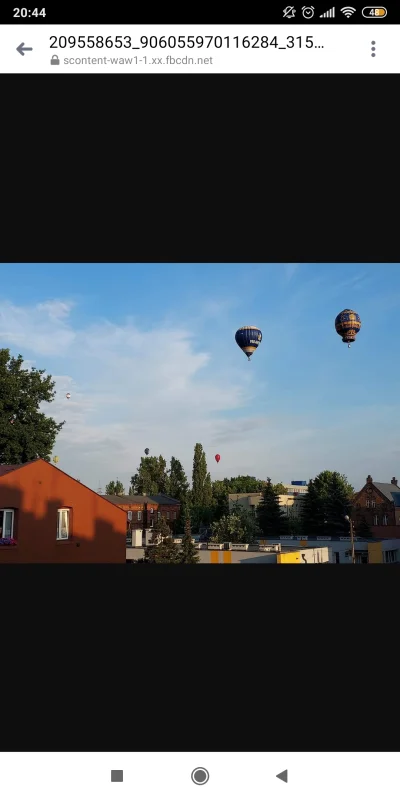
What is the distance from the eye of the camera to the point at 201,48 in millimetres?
2326

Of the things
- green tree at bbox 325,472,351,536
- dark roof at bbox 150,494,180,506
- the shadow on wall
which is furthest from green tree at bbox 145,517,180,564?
dark roof at bbox 150,494,180,506

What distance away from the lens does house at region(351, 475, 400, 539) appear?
35.4 m

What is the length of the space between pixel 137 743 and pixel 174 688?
37 cm

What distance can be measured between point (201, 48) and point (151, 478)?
42744mm

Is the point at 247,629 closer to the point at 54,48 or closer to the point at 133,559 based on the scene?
the point at 54,48

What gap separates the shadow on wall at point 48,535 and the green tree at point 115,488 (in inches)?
1248

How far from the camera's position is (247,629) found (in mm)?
2586

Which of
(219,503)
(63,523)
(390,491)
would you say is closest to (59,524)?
(63,523)

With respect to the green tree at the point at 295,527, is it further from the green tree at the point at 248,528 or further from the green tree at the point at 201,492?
the green tree at the point at 201,492

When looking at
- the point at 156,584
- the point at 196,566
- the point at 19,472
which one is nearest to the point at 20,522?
the point at 19,472

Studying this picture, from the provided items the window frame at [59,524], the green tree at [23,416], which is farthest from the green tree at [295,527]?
the window frame at [59,524]
